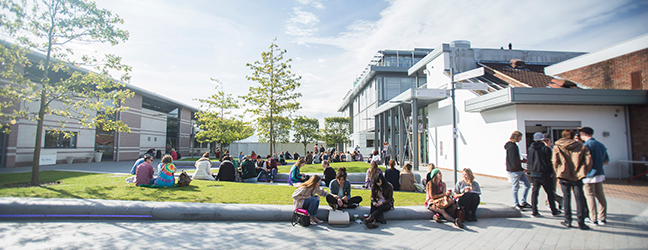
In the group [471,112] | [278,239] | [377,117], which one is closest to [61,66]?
[278,239]

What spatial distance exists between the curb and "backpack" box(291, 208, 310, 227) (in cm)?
22

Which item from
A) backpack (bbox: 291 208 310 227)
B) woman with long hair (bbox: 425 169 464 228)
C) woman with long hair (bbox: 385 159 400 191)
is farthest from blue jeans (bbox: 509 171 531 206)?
backpack (bbox: 291 208 310 227)

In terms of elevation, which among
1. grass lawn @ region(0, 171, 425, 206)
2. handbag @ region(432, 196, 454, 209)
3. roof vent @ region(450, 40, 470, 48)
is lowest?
grass lawn @ region(0, 171, 425, 206)

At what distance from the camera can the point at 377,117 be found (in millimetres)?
25000

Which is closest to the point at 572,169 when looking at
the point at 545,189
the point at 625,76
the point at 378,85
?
the point at 545,189

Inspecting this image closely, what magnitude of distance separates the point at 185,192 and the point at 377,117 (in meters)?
19.4

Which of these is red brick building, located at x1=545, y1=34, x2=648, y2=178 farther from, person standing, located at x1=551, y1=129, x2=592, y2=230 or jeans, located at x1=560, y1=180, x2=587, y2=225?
jeans, located at x1=560, y1=180, x2=587, y2=225

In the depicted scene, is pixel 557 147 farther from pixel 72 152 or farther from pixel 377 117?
pixel 72 152

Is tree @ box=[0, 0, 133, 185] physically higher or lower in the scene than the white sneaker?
higher

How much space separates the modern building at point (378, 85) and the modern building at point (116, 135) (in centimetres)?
2332

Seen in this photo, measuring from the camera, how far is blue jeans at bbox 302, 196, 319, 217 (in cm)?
554

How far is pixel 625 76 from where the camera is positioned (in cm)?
1059

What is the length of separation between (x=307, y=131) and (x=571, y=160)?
33.4 meters

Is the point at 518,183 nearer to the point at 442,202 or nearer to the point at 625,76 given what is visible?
the point at 442,202
